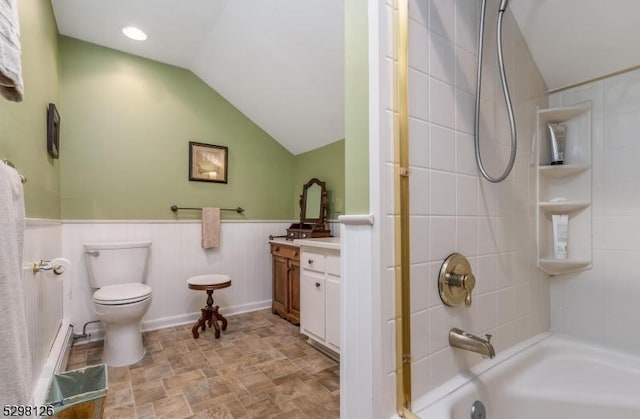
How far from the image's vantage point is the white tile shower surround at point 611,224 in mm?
1362

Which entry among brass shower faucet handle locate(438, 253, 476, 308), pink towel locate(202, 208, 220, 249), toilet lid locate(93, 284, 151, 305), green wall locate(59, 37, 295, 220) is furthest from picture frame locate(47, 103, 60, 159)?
brass shower faucet handle locate(438, 253, 476, 308)

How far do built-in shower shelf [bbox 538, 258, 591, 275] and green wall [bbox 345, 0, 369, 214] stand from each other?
1.21 meters

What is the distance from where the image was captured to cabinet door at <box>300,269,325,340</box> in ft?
7.02

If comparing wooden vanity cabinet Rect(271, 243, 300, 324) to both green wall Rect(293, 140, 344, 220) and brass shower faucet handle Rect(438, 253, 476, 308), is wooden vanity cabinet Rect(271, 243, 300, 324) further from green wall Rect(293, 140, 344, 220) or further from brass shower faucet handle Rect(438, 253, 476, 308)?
brass shower faucet handle Rect(438, 253, 476, 308)

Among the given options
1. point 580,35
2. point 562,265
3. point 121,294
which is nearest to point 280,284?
point 121,294

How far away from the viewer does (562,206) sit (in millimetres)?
1484

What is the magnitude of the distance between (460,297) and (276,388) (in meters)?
1.29

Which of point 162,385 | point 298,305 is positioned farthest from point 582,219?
point 162,385

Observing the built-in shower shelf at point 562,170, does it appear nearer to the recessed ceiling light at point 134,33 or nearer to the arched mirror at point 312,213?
the arched mirror at point 312,213

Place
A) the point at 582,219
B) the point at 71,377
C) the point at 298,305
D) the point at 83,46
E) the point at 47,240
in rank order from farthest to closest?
the point at 298,305 < the point at 83,46 < the point at 47,240 < the point at 582,219 < the point at 71,377

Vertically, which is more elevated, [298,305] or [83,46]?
[83,46]

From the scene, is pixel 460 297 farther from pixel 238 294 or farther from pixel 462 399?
pixel 238 294

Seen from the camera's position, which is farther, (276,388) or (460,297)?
(276,388)

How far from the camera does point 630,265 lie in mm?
1371
